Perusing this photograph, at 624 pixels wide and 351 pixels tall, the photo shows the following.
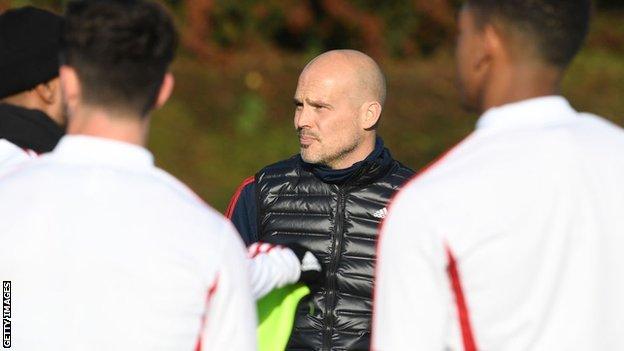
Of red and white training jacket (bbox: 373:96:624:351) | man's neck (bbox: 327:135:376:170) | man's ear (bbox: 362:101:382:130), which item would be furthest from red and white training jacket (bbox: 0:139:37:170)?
man's ear (bbox: 362:101:382:130)

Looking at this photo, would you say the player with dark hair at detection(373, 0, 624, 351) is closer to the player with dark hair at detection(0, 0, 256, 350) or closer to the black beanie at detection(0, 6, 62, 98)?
the player with dark hair at detection(0, 0, 256, 350)

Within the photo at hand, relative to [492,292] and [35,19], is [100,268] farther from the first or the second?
[35,19]

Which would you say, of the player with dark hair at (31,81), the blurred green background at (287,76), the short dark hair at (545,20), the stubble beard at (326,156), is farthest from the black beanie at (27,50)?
the blurred green background at (287,76)

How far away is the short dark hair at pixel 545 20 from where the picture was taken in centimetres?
325

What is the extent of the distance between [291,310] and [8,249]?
1699 mm

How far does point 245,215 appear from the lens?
17.8 ft

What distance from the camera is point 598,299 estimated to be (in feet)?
10.5

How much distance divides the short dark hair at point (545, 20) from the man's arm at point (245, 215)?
2.29 meters

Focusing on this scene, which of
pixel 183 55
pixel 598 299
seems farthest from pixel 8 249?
pixel 183 55

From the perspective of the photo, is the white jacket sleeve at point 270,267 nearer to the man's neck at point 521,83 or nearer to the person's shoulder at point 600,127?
the man's neck at point 521,83

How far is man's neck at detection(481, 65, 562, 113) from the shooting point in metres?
3.29

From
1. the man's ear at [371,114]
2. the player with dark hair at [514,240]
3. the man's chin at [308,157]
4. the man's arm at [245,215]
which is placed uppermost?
the man's ear at [371,114]

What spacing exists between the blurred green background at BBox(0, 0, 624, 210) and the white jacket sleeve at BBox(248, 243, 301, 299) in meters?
11.4

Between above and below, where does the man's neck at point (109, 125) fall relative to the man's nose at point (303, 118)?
below
